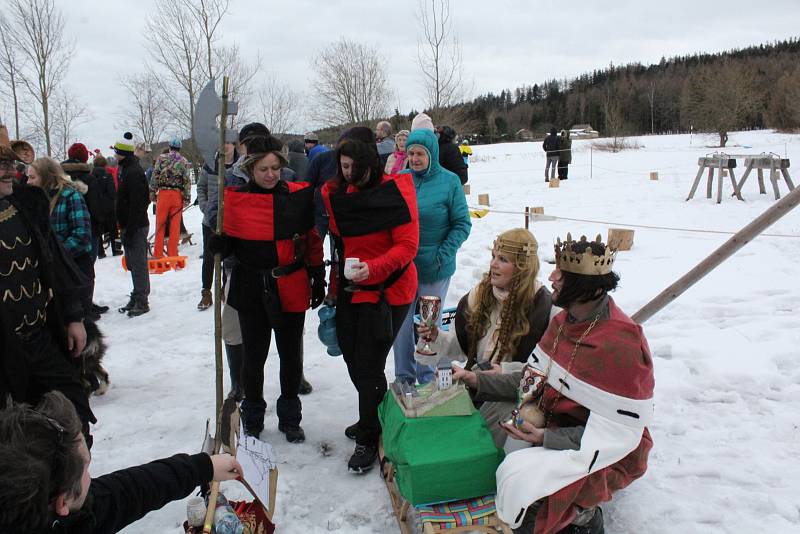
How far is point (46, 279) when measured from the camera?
107 inches

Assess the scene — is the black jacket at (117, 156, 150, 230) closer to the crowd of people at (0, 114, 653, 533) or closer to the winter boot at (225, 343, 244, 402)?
the crowd of people at (0, 114, 653, 533)

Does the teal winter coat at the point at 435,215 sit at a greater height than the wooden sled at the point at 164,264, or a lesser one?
greater

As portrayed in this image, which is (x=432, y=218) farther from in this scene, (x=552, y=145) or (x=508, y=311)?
(x=552, y=145)

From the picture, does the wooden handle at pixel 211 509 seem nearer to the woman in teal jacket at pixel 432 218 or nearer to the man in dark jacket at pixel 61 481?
the man in dark jacket at pixel 61 481

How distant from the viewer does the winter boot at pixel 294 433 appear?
374 centimetres

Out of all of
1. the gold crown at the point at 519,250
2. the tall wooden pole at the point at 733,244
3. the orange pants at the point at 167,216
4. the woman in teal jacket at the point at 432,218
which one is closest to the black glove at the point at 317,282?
the woman in teal jacket at the point at 432,218

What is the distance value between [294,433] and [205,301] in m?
3.54

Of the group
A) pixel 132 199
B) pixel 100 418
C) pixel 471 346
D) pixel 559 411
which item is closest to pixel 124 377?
pixel 100 418

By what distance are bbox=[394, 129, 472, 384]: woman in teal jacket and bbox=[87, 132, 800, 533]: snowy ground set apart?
3.65ft

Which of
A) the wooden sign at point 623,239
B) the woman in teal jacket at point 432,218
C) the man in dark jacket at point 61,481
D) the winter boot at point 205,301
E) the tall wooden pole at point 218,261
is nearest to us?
the man in dark jacket at point 61,481

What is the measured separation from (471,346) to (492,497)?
0.95 metres

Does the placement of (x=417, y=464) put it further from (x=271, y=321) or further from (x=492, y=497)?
(x=271, y=321)

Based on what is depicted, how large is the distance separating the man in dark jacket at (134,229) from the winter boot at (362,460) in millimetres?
4638

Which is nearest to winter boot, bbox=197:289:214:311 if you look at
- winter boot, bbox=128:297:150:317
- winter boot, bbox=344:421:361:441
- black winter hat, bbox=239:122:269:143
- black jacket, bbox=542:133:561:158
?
winter boot, bbox=128:297:150:317
